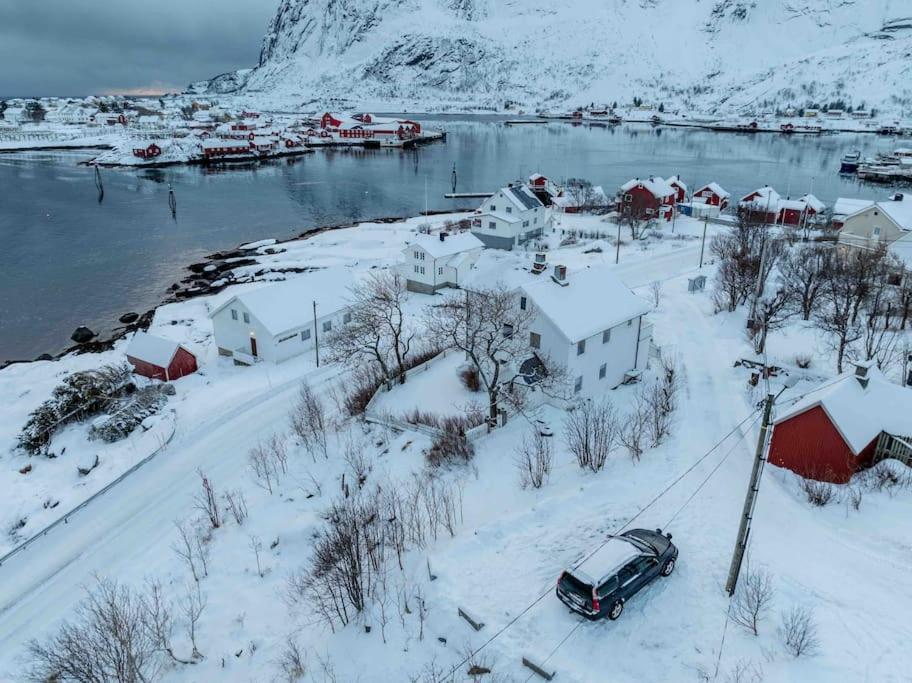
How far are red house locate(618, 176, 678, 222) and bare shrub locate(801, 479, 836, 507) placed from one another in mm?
55022

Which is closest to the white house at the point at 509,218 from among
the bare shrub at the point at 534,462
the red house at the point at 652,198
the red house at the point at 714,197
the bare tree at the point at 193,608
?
the red house at the point at 652,198

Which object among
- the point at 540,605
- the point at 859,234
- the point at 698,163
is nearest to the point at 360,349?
the point at 540,605

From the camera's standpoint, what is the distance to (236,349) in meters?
35.5

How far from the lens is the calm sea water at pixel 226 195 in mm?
53344

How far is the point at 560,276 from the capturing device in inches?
1077

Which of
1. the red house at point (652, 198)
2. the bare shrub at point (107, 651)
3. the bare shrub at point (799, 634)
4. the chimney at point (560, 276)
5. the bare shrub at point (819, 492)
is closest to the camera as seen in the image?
the bare shrub at point (107, 651)

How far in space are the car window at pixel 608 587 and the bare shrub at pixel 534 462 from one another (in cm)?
610

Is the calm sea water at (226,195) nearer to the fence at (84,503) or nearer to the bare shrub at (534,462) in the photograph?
the fence at (84,503)

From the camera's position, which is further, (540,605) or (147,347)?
(147,347)

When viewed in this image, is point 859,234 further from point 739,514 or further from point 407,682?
point 407,682

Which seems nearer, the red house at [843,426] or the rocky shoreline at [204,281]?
the red house at [843,426]

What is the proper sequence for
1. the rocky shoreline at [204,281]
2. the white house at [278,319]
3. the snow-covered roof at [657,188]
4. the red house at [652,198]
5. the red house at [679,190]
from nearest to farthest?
the white house at [278,319]
the rocky shoreline at [204,281]
the red house at [652,198]
the snow-covered roof at [657,188]
the red house at [679,190]

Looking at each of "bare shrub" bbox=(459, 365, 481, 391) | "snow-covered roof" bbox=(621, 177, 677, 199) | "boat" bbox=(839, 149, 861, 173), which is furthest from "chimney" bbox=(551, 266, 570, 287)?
"boat" bbox=(839, 149, 861, 173)

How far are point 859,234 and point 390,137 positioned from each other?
13469cm
